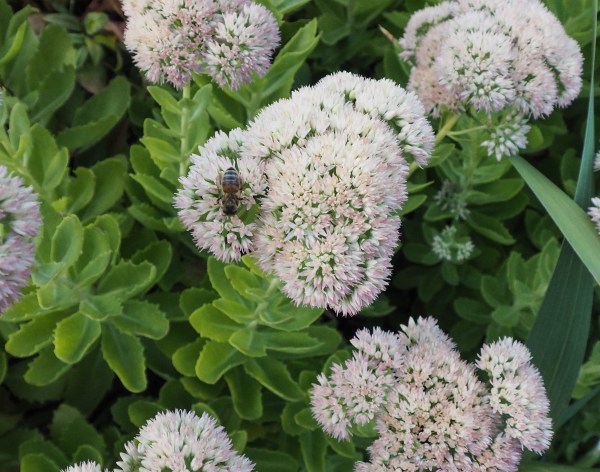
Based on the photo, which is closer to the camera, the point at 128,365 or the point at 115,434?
the point at 128,365

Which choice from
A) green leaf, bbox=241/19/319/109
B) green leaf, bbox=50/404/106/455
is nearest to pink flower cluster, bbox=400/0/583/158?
green leaf, bbox=241/19/319/109

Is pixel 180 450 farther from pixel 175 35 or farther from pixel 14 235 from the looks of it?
pixel 175 35

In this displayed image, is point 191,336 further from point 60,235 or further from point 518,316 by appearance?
point 518,316

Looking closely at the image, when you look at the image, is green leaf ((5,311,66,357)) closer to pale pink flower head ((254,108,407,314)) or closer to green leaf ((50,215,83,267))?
green leaf ((50,215,83,267))

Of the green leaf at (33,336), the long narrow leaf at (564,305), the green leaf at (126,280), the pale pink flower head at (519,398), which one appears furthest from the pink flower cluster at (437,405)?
the green leaf at (33,336)

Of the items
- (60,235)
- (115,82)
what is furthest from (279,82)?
(60,235)

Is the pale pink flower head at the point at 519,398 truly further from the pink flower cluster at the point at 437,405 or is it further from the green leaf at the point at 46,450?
the green leaf at the point at 46,450

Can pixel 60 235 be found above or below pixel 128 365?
above
